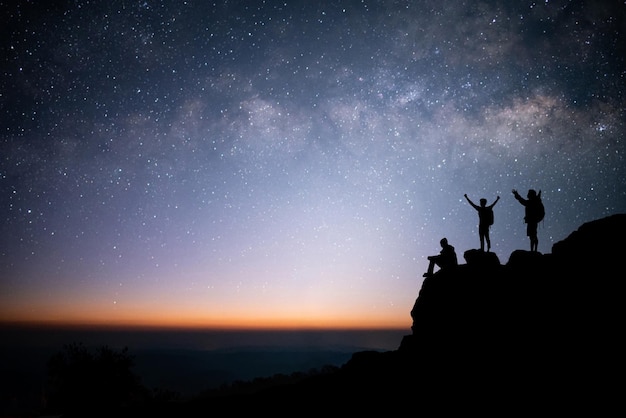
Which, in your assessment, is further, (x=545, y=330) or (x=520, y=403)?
(x=545, y=330)

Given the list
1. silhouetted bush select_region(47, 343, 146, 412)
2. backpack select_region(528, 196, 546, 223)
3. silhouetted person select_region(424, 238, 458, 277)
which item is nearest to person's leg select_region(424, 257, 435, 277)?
silhouetted person select_region(424, 238, 458, 277)

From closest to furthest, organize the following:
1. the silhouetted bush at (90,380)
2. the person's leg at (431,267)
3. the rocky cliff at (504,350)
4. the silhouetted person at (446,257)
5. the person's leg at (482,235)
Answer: the rocky cliff at (504,350), the person's leg at (482,235), the silhouetted person at (446,257), the person's leg at (431,267), the silhouetted bush at (90,380)

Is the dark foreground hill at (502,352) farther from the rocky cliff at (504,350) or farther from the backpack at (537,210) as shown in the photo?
the backpack at (537,210)

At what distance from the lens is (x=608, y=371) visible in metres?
8.77

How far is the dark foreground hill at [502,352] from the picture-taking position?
9133 mm

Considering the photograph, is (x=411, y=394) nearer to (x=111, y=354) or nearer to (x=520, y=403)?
(x=520, y=403)

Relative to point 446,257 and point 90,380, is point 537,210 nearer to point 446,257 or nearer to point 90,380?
point 446,257

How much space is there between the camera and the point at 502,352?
10992 millimetres

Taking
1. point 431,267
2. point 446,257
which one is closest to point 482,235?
point 446,257

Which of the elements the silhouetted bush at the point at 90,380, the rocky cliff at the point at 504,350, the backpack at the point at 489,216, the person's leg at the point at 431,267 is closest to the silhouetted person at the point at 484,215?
the backpack at the point at 489,216

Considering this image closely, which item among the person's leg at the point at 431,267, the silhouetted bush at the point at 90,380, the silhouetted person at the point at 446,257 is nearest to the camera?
the silhouetted person at the point at 446,257

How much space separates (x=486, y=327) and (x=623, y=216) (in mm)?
7340

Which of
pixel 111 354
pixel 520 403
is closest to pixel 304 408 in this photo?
pixel 520 403

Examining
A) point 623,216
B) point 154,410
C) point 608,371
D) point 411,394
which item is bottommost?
point 154,410
